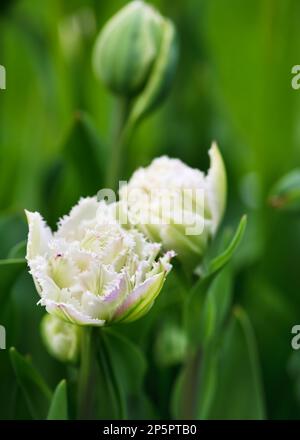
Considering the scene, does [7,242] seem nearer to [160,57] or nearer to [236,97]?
[160,57]

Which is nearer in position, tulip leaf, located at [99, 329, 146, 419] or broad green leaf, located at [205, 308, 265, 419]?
tulip leaf, located at [99, 329, 146, 419]

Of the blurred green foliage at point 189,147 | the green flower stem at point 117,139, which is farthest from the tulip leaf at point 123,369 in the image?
the green flower stem at point 117,139

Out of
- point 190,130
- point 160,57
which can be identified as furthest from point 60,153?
point 190,130

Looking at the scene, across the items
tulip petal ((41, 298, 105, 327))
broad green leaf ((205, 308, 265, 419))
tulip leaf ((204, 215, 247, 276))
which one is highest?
tulip leaf ((204, 215, 247, 276))

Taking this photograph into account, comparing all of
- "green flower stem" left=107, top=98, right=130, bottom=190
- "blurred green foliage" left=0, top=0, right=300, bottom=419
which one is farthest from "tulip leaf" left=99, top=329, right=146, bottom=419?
"green flower stem" left=107, top=98, right=130, bottom=190

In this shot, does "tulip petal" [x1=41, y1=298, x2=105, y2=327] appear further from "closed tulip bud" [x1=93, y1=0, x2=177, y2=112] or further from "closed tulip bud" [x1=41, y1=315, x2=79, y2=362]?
"closed tulip bud" [x1=93, y1=0, x2=177, y2=112]

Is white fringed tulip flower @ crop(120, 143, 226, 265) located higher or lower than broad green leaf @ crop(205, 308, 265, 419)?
higher

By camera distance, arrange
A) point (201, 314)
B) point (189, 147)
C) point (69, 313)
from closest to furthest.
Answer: point (69, 313)
point (201, 314)
point (189, 147)

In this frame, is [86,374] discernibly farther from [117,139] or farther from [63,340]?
[117,139]

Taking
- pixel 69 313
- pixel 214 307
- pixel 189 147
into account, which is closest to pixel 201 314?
pixel 214 307
